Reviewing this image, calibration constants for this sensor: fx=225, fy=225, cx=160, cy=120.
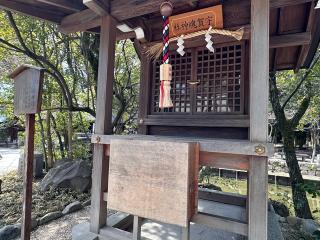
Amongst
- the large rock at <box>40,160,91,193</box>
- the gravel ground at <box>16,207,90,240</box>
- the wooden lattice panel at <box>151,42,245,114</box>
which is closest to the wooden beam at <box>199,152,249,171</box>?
the wooden lattice panel at <box>151,42,245,114</box>

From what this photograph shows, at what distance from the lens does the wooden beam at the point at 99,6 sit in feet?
8.77

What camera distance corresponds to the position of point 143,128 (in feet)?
12.0

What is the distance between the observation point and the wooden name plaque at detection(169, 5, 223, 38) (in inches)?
117

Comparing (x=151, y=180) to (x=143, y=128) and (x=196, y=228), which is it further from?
(x=196, y=228)

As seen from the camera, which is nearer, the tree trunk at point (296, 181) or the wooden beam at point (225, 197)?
the wooden beam at point (225, 197)

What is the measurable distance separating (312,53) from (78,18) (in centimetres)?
425

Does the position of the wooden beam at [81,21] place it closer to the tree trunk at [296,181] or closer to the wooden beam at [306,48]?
the wooden beam at [306,48]

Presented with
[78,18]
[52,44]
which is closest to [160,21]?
[78,18]

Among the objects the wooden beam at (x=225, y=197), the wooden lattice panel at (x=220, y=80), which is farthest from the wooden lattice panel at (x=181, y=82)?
the wooden beam at (x=225, y=197)

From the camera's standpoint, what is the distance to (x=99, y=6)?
2.76m

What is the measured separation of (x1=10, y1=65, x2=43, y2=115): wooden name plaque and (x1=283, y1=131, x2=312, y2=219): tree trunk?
253 inches

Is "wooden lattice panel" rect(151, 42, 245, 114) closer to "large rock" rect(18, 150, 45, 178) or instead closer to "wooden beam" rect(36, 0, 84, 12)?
"wooden beam" rect(36, 0, 84, 12)

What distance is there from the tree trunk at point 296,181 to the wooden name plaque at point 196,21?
203 inches

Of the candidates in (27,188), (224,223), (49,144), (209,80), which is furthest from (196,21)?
(49,144)
